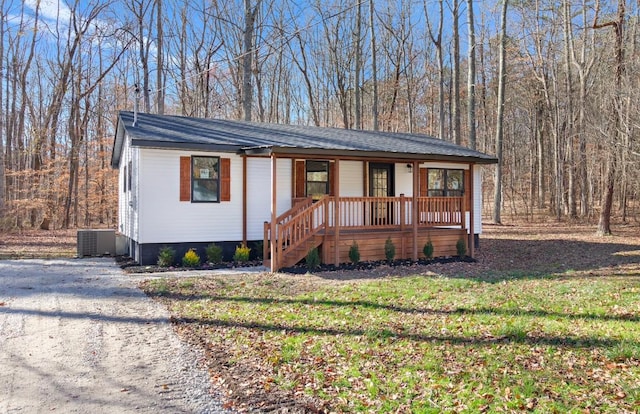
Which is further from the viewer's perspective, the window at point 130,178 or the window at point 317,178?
the window at point 317,178

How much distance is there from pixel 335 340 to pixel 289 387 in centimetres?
132

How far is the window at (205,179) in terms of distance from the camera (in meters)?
11.7

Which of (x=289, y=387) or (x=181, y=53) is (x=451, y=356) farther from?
(x=181, y=53)

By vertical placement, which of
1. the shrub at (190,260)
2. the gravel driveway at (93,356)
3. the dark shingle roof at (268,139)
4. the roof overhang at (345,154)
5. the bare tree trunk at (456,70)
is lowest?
the gravel driveway at (93,356)

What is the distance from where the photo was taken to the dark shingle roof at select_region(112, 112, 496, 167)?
11117 mm

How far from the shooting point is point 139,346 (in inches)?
205

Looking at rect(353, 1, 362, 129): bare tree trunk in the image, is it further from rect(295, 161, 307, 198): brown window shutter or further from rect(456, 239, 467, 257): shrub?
rect(456, 239, 467, 257): shrub

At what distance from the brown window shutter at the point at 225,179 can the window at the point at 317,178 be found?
226cm

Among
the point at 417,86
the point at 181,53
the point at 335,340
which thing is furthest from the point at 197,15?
the point at 335,340

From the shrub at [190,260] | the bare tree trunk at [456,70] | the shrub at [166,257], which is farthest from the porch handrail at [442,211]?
the bare tree trunk at [456,70]

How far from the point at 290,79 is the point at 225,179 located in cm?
2319

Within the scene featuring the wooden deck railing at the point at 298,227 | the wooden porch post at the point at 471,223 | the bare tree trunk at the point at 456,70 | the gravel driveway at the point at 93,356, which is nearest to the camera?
the gravel driveway at the point at 93,356

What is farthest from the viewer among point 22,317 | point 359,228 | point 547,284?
point 359,228

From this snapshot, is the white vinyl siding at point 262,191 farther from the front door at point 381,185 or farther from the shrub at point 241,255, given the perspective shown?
the front door at point 381,185
